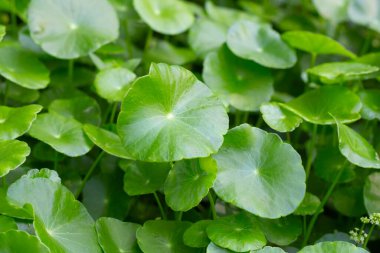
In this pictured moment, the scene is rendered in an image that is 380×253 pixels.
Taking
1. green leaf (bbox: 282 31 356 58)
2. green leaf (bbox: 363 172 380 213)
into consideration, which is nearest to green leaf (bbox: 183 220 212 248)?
green leaf (bbox: 363 172 380 213)

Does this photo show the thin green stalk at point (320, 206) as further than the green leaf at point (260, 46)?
No

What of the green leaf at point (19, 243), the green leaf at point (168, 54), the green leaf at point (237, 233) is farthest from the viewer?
the green leaf at point (168, 54)

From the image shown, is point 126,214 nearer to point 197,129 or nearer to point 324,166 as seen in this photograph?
point 197,129

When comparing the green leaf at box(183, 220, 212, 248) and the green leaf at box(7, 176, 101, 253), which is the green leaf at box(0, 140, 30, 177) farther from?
the green leaf at box(183, 220, 212, 248)

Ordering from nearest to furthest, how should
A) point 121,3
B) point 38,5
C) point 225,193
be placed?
point 225,193, point 38,5, point 121,3

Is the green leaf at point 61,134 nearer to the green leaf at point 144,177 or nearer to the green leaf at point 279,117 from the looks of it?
the green leaf at point 144,177

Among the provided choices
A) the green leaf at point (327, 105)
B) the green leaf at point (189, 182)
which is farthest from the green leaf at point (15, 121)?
the green leaf at point (327, 105)

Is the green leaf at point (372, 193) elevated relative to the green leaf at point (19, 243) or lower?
lower

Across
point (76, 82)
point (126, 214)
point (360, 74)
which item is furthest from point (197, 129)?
point (76, 82)
